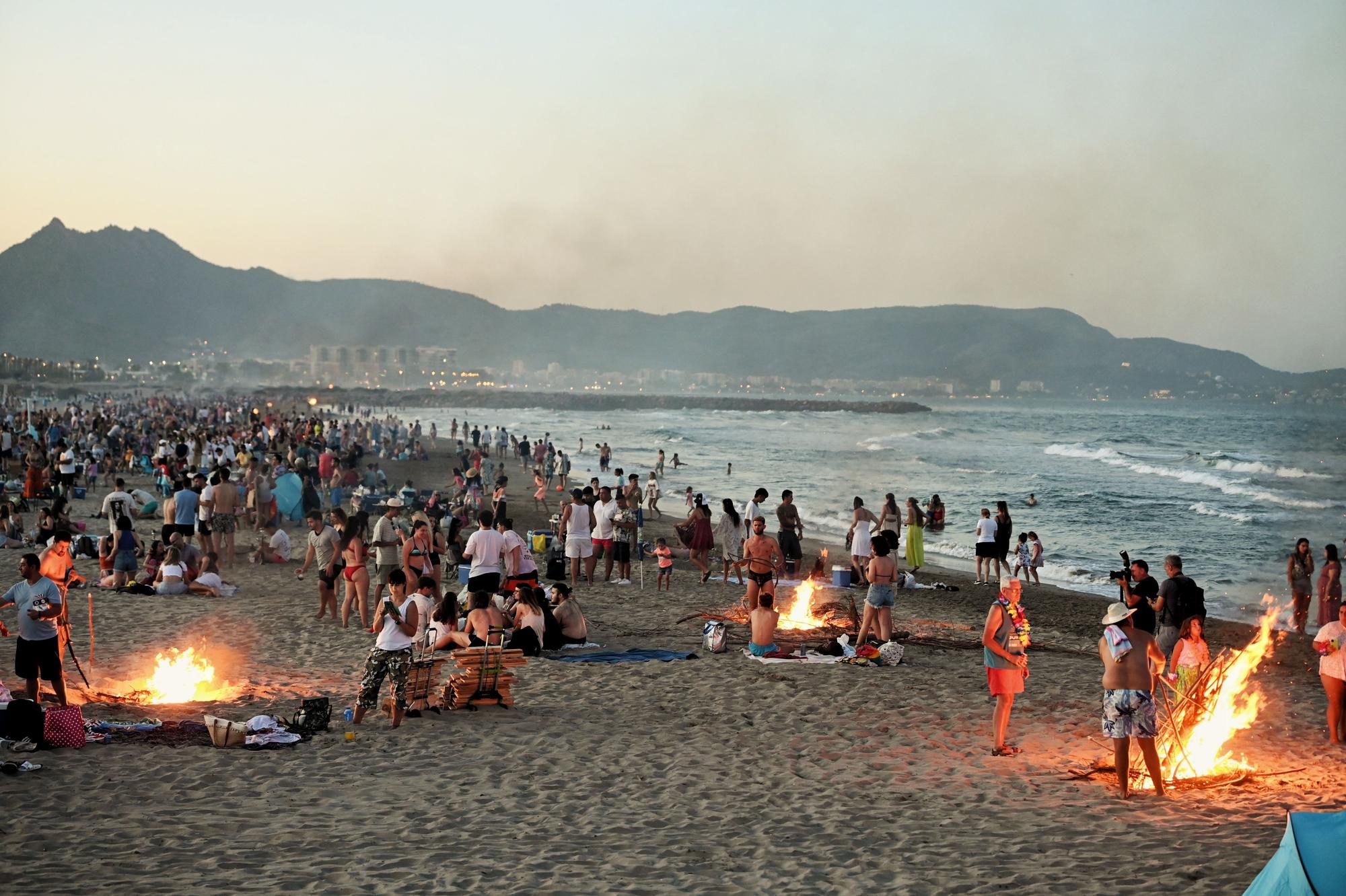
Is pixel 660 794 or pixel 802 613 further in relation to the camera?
pixel 802 613

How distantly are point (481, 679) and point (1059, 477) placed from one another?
43735mm

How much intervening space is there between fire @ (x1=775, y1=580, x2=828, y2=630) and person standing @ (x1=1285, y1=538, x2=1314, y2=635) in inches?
234

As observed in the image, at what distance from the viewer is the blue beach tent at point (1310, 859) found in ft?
14.0

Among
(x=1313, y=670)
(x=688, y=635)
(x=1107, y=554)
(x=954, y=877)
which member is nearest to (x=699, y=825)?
(x=954, y=877)

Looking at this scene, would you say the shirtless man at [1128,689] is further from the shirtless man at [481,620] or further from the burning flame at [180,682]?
the burning flame at [180,682]

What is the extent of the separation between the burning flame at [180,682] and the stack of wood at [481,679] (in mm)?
2121

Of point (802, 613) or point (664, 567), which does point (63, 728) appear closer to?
point (802, 613)

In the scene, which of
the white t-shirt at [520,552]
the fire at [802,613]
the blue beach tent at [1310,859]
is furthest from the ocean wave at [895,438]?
the blue beach tent at [1310,859]

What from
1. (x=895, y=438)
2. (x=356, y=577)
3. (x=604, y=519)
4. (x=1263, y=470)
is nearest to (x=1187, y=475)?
(x=1263, y=470)

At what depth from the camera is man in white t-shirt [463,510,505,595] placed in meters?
11.0

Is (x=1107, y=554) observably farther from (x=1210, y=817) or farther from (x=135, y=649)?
(x=135, y=649)

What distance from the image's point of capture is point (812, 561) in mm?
20266

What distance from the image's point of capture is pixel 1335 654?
8.00 m

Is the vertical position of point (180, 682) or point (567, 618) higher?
point (567, 618)
